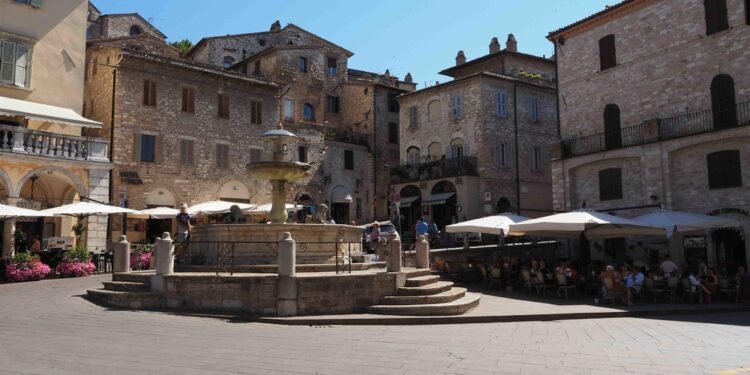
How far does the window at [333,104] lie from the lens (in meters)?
43.5

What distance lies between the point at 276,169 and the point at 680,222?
1279 cm

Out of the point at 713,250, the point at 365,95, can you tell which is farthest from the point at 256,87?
the point at 713,250

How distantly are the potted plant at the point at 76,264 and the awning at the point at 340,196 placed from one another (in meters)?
19.3

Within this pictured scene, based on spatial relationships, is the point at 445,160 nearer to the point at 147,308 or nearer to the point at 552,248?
the point at 552,248

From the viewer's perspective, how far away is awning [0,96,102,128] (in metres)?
23.1

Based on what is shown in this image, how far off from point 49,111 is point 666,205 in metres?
26.1

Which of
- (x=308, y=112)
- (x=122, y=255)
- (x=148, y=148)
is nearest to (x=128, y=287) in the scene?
(x=122, y=255)

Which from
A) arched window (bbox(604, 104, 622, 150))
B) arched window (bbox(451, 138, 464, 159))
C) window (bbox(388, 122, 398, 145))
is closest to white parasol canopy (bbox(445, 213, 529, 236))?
arched window (bbox(604, 104, 622, 150))

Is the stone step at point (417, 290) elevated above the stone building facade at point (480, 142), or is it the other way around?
the stone building facade at point (480, 142)

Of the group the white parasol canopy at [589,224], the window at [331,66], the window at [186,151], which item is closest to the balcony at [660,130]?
the white parasol canopy at [589,224]

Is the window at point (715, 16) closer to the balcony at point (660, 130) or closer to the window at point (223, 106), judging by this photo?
the balcony at point (660, 130)

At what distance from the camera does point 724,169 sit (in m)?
23.3

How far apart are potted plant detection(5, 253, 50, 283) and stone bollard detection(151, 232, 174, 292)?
7.89m

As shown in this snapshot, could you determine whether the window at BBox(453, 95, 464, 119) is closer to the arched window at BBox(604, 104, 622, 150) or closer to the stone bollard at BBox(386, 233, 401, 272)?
the arched window at BBox(604, 104, 622, 150)
